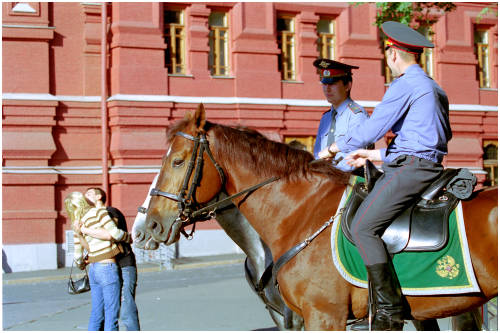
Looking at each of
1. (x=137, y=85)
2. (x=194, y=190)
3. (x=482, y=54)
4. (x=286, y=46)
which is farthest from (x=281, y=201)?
(x=482, y=54)

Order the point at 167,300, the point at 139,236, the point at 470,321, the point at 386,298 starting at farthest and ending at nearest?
1. the point at 167,300
2. the point at 470,321
3. the point at 139,236
4. the point at 386,298

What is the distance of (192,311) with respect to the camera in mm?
10484

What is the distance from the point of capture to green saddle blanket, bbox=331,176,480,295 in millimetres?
3846

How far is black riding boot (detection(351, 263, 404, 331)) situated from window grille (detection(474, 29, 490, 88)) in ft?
62.4

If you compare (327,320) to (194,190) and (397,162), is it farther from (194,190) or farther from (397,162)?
(194,190)

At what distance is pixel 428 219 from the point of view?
3.94 m

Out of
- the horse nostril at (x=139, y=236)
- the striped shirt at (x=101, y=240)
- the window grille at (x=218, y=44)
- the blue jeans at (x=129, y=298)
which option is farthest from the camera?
the window grille at (x=218, y=44)

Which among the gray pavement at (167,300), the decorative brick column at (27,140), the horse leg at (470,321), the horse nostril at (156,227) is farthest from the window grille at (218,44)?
the horse nostril at (156,227)

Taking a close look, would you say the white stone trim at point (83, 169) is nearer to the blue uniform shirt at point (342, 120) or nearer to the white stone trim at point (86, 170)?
the white stone trim at point (86, 170)

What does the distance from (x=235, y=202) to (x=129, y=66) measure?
13.6 meters

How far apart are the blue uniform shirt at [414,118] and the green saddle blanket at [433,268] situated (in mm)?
419

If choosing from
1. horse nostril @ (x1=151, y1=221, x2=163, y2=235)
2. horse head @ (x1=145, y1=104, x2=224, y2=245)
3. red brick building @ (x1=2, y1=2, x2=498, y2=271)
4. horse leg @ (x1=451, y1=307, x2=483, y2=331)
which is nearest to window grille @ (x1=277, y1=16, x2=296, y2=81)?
red brick building @ (x1=2, y1=2, x2=498, y2=271)

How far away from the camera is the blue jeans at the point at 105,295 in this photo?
7.25 m

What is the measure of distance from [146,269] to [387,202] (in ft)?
43.1
